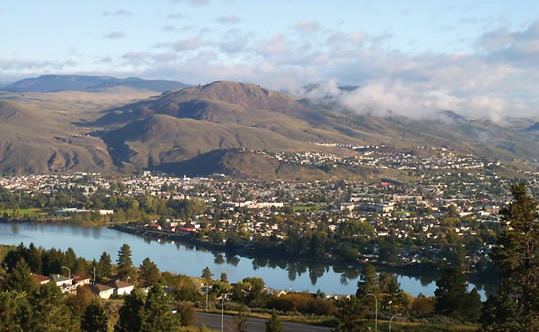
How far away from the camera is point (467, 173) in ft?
290

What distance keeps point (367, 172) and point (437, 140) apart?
41.6 meters

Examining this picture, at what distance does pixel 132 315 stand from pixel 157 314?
40 centimetres

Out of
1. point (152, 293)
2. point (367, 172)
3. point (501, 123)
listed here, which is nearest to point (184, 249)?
point (152, 293)

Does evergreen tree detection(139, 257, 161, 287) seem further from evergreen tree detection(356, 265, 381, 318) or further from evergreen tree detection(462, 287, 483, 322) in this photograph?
evergreen tree detection(462, 287, 483, 322)

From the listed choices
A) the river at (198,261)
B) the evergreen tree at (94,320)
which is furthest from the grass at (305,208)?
the evergreen tree at (94,320)

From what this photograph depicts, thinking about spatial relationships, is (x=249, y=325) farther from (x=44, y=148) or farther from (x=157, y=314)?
(x=44, y=148)

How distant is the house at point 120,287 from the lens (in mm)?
20547

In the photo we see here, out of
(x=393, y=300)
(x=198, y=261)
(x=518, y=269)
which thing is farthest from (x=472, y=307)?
(x=198, y=261)

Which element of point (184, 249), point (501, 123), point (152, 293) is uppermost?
point (501, 123)

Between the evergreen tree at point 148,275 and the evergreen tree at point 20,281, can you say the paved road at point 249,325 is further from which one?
the evergreen tree at point 148,275

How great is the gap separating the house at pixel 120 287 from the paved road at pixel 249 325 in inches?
205

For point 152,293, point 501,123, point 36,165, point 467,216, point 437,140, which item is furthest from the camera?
point 501,123

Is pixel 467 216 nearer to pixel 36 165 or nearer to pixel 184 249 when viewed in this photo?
pixel 184 249

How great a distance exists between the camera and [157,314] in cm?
1098
